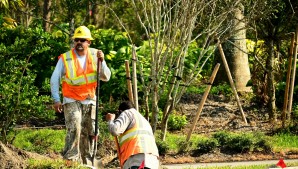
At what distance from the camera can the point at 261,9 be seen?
16.6 m

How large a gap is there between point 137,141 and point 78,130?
1.58 metres

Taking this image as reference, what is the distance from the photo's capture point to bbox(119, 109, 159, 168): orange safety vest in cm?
1026

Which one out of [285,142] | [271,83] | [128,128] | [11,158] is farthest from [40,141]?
[271,83]

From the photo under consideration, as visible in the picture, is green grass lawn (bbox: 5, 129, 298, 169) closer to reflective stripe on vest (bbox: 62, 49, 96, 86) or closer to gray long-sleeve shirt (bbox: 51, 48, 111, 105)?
gray long-sleeve shirt (bbox: 51, 48, 111, 105)

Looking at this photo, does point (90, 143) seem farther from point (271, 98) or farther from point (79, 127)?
point (271, 98)

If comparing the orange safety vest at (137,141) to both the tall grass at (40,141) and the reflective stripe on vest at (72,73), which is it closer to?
the reflective stripe on vest at (72,73)

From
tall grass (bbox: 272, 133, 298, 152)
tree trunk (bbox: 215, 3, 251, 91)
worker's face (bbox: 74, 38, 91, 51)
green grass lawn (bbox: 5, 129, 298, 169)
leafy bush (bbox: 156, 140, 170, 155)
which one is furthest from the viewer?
tree trunk (bbox: 215, 3, 251, 91)

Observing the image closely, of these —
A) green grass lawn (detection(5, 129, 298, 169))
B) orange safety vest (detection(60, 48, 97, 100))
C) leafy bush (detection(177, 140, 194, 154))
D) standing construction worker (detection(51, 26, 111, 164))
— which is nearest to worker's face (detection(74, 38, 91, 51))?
standing construction worker (detection(51, 26, 111, 164))

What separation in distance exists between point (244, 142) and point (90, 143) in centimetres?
367

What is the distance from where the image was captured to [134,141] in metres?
10.3

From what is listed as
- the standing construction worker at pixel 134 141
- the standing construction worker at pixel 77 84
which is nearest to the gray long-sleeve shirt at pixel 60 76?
the standing construction worker at pixel 77 84

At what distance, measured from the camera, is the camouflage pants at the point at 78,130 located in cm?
1165

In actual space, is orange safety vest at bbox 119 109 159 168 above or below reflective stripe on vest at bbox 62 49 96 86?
below

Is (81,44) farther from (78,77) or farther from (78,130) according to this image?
(78,130)
